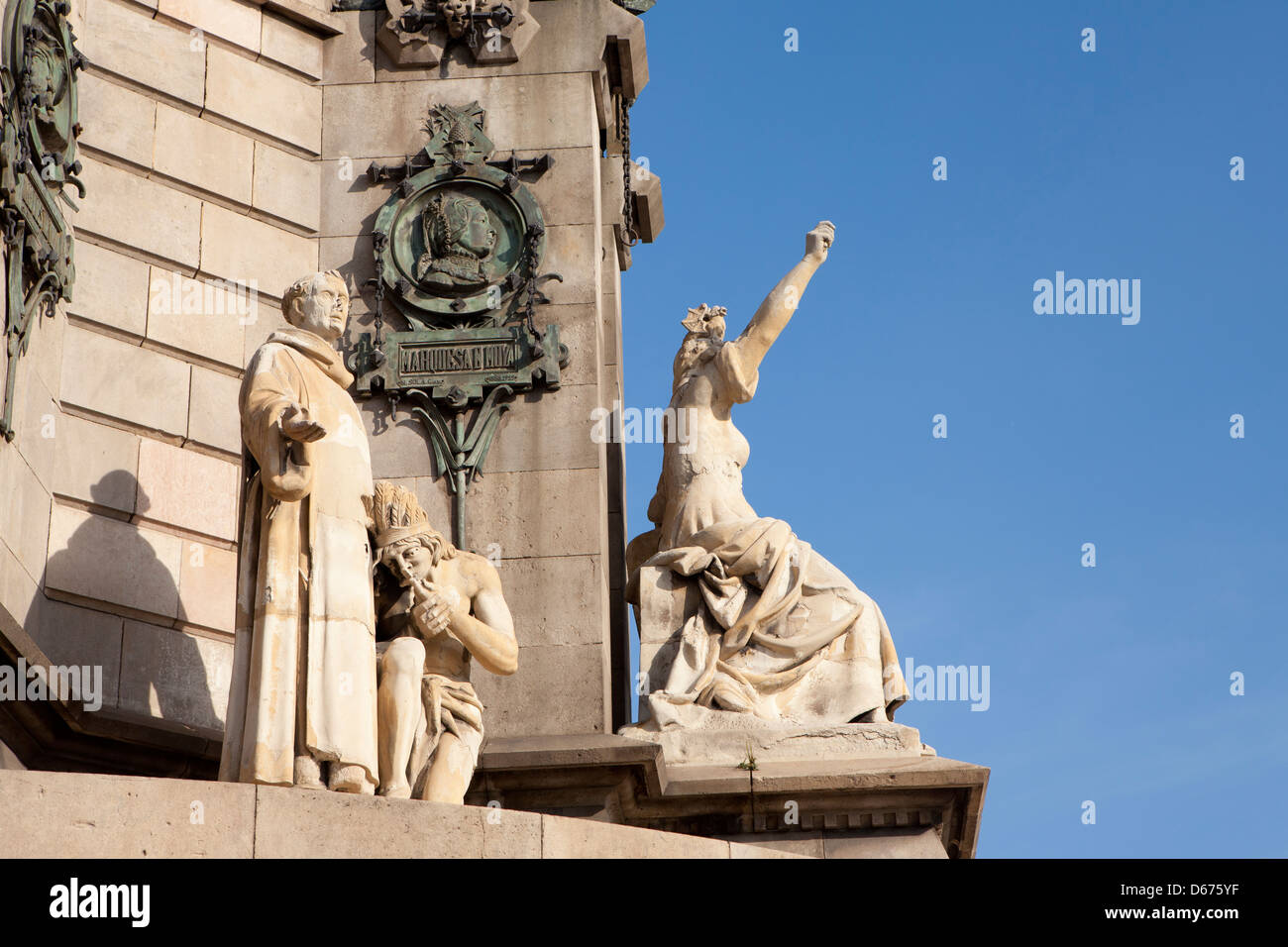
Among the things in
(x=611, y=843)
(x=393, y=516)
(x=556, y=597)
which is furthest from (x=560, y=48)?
(x=611, y=843)

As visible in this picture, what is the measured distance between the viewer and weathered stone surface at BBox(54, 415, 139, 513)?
15.5 meters

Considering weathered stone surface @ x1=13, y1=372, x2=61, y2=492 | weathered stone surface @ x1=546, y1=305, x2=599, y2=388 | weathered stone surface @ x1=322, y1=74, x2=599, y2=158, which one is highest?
weathered stone surface @ x1=322, y1=74, x2=599, y2=158

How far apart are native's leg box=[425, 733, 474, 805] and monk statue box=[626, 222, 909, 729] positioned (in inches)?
95.3

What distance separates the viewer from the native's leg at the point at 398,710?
12.8 meters

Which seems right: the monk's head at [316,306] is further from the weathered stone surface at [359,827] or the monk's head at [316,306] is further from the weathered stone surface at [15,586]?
the weathered stone surface at [359,827]

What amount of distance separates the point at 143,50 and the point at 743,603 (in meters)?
6.71

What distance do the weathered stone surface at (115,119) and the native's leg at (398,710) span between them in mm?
Result: 5720

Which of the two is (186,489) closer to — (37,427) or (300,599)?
(37,427)

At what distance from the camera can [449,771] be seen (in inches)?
518

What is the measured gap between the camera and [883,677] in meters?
15.9

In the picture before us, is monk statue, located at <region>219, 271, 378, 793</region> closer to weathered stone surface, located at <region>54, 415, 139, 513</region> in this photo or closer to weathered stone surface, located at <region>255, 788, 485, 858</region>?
weathered stone surface, located at <region>255, 788, 485, 858</region>

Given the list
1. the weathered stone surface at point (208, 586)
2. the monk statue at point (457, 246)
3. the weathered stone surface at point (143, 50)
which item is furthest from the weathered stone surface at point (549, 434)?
the weathered stone surface at point (143, 50)

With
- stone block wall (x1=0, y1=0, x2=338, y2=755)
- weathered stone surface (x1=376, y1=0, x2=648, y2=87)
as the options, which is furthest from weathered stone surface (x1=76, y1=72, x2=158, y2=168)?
weathered stone surface (x1=376, y1=0, x2=648, y2=87)

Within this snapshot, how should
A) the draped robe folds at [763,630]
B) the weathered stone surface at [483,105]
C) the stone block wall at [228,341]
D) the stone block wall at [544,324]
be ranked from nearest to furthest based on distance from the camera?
the stone block wall at [228,341], the draped robe folds at [763,630], the stone block wall at [544,324], the weathered stone surface at [483,105]
